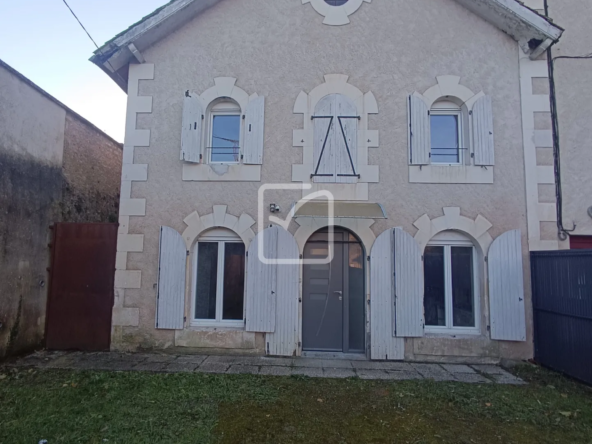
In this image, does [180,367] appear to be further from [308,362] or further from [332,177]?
[332,177]

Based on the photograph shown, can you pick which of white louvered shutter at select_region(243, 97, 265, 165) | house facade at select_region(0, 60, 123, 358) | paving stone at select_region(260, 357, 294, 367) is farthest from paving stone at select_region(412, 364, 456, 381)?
house facade at select_region(0, 60, 123, 358)

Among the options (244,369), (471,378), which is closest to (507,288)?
(471,378)

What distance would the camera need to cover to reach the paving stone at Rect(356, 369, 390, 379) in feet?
22.2

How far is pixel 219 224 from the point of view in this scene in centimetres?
813

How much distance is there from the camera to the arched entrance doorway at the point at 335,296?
26.8 ft

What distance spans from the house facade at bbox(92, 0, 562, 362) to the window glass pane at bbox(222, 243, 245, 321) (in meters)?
0.03

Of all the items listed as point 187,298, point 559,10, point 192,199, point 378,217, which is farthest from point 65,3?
point 559,10

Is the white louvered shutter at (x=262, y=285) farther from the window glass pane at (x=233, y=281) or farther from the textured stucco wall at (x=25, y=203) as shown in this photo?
the textured stucco wall at (x=25, y=203)

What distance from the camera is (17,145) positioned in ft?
25.0

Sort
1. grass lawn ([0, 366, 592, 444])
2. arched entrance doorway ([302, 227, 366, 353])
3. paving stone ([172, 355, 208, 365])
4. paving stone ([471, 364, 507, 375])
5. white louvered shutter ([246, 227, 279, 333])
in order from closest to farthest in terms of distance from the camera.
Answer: grass lawn ([0, 366, 592, 444]) → paving stone ([471, 364, 507, 375]) → paving stone ([172, 355, 208, 365]) → white louvered shutter ([246, 227, 279, 333]) → arched entrance doorway ([302, 227, 366, 353])

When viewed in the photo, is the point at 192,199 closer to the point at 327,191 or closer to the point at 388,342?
the point at 327,191

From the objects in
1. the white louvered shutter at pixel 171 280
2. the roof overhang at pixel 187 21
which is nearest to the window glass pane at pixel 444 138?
the roof overhang at pixel 187 21

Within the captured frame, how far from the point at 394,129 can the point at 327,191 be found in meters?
2.05

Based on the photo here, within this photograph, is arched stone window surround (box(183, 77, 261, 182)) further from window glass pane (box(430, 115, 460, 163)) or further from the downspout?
the downspout
